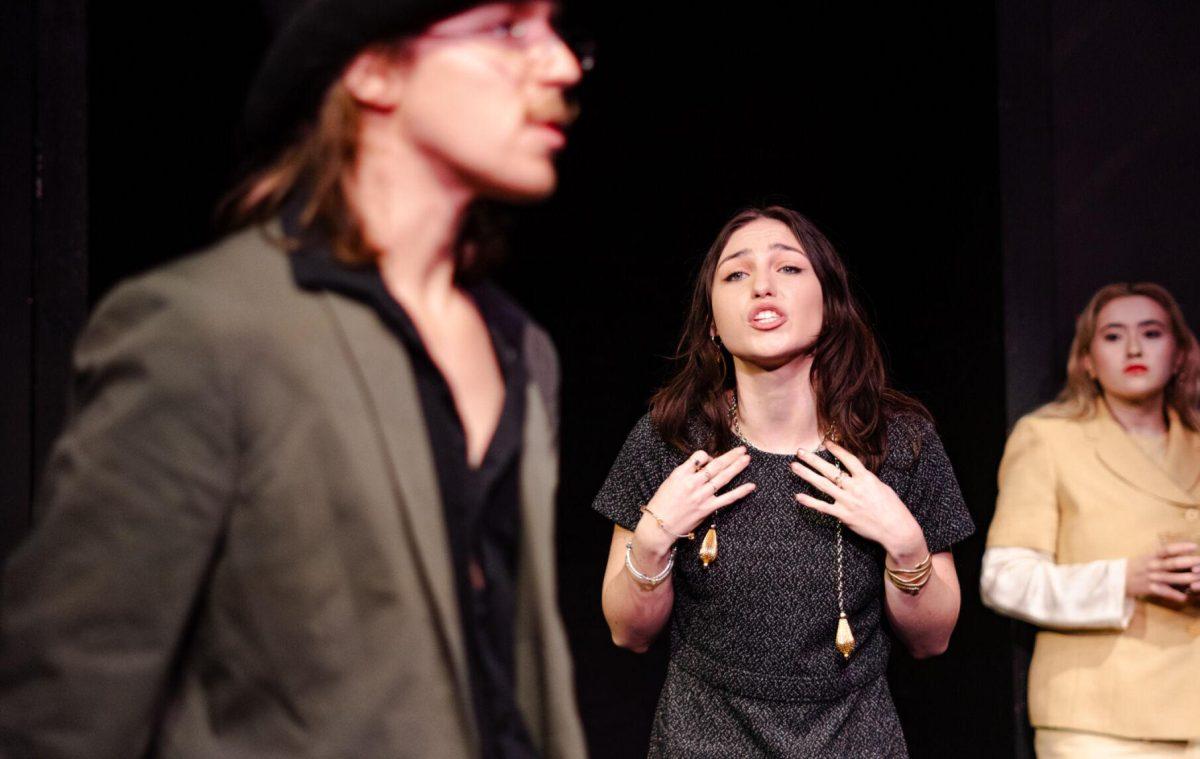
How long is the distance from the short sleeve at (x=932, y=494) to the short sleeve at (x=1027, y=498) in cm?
73

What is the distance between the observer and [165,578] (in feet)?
3.21

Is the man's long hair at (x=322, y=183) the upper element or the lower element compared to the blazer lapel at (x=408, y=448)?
upper

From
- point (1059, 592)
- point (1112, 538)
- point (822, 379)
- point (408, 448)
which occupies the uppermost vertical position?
point (408, 448)

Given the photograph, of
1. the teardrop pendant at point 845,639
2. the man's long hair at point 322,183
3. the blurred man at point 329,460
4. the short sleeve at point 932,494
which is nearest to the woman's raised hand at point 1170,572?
the short sleeve at point 932,494

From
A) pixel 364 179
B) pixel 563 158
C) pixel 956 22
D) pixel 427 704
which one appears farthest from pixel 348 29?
pixel 956 22

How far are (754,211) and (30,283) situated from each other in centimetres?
125

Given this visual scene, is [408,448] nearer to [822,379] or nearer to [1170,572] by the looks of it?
[822,379]

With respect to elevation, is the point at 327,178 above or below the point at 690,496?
above

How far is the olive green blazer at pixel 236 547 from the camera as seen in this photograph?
0.96 metres

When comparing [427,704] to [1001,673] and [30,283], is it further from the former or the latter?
[1001,673]

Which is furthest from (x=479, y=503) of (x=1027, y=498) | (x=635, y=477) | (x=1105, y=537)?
(x=1105, y=537)

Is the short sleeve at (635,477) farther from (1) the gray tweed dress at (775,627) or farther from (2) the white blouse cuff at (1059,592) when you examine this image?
(2) the white blouse cuff at (1059,592)

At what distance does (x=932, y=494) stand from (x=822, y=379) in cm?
29

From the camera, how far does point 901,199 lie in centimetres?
276
